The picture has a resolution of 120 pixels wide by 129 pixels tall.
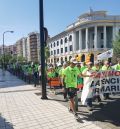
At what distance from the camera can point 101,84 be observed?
10.8 meters

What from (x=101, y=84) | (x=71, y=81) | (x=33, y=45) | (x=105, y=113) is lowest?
(x=105, y=113)

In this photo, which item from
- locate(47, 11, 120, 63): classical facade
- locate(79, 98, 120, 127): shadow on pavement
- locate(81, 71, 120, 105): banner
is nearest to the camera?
locate(79, 98, 120, 127): shadow on pavement

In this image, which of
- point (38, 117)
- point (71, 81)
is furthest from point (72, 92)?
point (38, 117)

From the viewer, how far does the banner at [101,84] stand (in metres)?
10.5

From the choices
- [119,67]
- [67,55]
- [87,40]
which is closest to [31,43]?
[67,55]

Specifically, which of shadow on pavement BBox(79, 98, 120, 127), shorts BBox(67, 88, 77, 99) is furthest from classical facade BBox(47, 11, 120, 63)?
shorts BBox(67, 88, 77, 99)

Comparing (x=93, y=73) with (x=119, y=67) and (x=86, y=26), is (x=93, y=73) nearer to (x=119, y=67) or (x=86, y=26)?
(x=119, y=67)

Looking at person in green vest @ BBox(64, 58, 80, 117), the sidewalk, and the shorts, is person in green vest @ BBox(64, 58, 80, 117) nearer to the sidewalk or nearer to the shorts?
the shorts

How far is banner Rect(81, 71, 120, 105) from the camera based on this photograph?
10.5 metres

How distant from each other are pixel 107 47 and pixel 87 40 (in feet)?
20.6

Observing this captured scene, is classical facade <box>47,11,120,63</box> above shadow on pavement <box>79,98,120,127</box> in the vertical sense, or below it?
above

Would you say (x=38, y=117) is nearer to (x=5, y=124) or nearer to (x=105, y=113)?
(x=5, y=124)

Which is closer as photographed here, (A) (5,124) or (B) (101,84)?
(A) (5,124)

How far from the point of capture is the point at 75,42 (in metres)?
97.7
